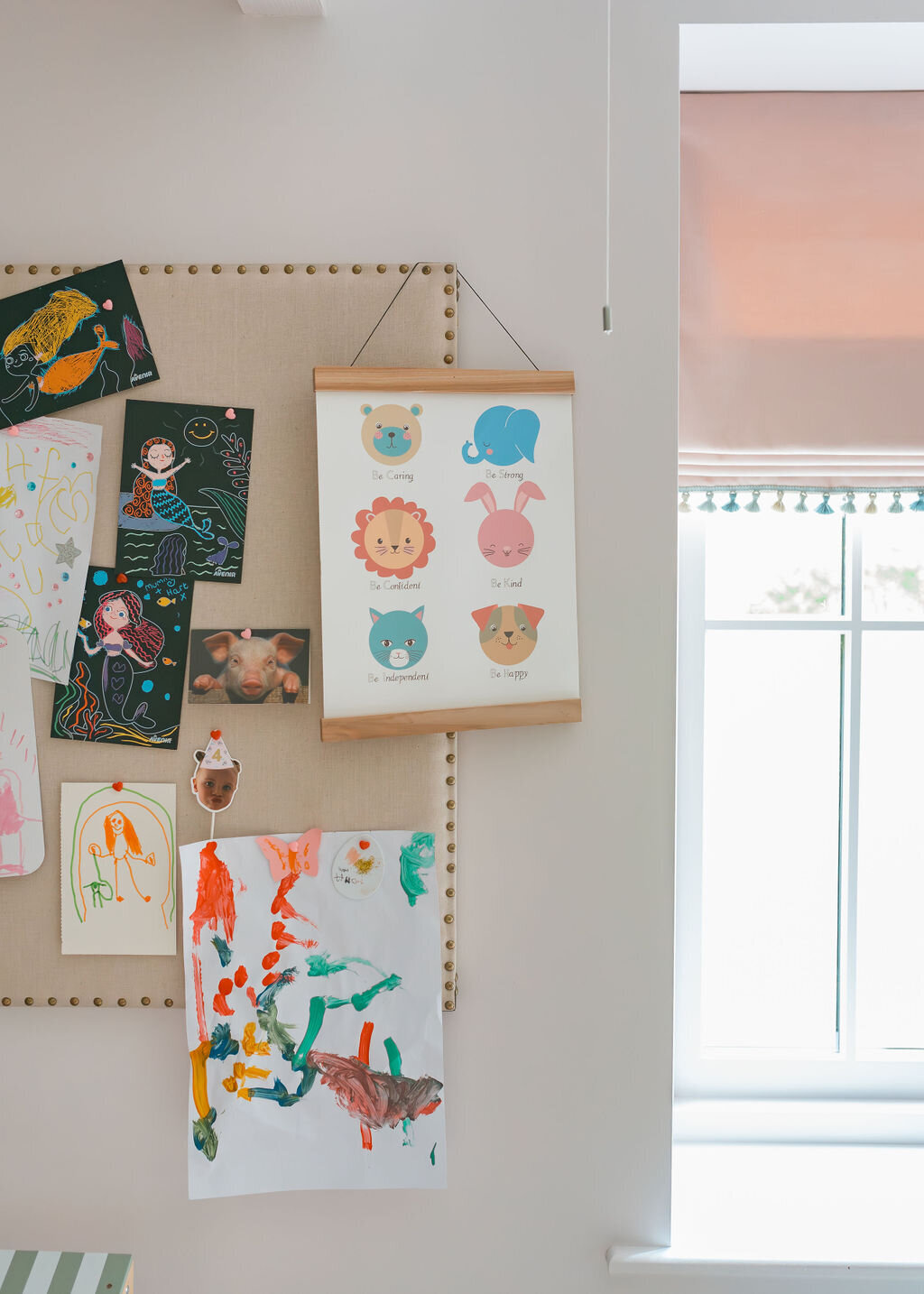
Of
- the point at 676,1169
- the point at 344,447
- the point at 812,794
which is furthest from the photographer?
the point at 812,794

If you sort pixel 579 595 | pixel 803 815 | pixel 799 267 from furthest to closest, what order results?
1. pixel 803 815
2. pixel 799 267
3. pixel 579 595

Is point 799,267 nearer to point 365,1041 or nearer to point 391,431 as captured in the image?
point 391,431

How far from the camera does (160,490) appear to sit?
1123 mm

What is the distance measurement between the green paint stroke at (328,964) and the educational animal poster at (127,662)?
0.33 metres

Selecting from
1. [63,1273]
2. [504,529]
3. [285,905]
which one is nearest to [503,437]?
[504,529]

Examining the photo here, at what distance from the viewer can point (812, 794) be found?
1.46m

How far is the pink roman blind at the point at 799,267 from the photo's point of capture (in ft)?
4.32

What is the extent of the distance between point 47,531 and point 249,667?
1.02 feet

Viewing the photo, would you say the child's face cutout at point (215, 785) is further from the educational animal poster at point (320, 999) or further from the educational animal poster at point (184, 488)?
the educational animal poster at point (184, 488)

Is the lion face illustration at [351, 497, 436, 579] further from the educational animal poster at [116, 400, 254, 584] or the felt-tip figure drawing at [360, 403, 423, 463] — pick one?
the educational animal poster at [116, 400, 254, 584]

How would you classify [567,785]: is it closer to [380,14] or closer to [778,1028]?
[778,1028]

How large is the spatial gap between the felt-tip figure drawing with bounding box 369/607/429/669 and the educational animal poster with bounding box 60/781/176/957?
32 cm

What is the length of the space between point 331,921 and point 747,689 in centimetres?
77

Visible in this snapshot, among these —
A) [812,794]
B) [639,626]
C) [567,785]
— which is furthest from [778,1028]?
[639,626]
